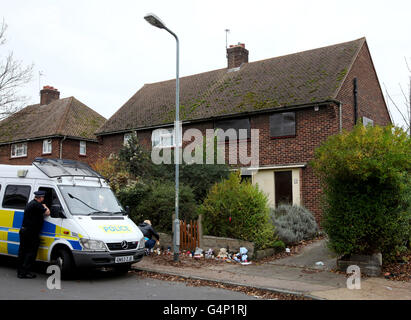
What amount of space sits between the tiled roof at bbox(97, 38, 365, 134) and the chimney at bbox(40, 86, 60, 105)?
1133 cm

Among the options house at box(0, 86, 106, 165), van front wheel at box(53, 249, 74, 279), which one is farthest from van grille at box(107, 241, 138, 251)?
house at box(0, 86, 106, 165)

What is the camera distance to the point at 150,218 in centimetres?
1324

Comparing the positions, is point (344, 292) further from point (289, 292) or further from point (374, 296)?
point (289, 292)

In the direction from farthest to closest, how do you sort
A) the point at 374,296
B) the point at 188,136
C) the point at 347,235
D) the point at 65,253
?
the point at 188,136
the point at 347,235
the point at 65,253
the point at 374,296

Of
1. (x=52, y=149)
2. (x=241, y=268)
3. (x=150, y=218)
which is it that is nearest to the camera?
(x=241, y=268)

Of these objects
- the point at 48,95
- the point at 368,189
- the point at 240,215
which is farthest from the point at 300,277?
the point at 48,95

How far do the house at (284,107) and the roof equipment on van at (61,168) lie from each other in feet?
29.2

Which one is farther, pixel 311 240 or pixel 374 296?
pixel 311 240

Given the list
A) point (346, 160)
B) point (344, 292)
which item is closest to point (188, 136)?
point (346, 160)

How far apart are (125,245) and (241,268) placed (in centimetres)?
310

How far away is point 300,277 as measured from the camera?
29.9 feet

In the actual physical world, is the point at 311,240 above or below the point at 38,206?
below

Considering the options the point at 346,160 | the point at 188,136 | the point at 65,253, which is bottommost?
the point at 65,253
